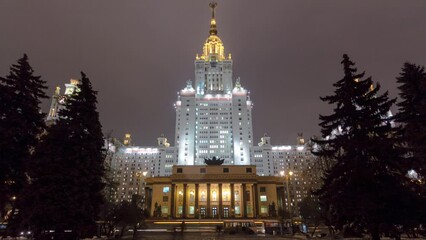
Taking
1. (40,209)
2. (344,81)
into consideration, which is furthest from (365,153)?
(40,209)

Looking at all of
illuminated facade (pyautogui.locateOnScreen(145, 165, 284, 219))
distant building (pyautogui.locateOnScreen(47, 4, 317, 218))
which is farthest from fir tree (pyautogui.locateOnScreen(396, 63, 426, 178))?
distant building (pyautogui.locateOnScreen(47, 4, 317, 218))

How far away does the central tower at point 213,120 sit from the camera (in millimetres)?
130625

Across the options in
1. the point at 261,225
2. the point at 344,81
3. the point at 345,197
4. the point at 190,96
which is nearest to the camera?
the point at 345,197

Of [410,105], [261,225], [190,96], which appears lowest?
[261,225]

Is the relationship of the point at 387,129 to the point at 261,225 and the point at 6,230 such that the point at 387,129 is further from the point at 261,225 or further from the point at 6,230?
the point at 261,225

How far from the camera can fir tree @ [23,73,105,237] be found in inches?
822

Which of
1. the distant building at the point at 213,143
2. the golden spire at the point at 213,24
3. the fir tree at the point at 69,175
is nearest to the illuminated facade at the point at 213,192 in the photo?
the distant building at the point at 213,143

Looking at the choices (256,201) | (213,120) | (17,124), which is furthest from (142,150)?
(17,124)

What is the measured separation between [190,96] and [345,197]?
127987 mm

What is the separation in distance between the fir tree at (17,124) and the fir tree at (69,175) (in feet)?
3.74

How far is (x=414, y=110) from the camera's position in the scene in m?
23.9

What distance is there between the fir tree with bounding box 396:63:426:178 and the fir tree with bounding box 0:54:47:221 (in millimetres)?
27542

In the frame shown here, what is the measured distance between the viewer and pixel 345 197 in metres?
18.3

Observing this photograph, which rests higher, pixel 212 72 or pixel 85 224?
pixel 212 72
